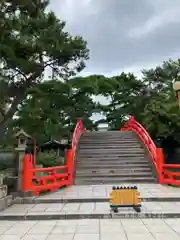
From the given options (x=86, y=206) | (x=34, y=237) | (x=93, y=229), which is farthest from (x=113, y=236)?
(x=86, y=206)

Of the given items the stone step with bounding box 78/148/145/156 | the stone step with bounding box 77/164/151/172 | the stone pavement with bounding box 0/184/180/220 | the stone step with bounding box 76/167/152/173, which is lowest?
the stone pavement with bounding box 0/184/180/220

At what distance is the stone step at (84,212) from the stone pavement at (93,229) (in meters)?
0.22

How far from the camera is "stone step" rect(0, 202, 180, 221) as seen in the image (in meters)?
6.62

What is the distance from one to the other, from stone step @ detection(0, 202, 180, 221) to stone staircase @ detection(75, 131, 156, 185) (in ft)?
13.3

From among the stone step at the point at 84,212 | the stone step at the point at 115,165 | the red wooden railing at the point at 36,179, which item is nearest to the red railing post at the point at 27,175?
the red wooden railing at the point at 36,179

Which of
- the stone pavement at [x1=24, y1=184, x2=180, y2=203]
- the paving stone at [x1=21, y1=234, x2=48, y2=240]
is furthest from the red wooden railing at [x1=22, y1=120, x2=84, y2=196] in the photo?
the paving stone at [x1=21, y1=234, x2=48, y2=240]

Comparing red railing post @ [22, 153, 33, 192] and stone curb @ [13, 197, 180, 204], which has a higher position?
red railing post @ [22, 153, 33, 192]

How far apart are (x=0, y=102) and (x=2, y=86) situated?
855mm

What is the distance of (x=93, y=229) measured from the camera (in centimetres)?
571

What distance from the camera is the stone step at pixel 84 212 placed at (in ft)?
21.7

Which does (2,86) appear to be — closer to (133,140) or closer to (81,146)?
(81,146)

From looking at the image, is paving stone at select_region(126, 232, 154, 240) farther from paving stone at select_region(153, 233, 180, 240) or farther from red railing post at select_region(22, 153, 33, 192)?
red railing post at select_region(22, 153, 33, 192)

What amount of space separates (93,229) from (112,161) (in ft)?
25.7

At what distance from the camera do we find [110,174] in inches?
479
